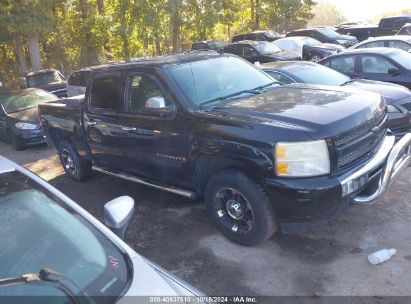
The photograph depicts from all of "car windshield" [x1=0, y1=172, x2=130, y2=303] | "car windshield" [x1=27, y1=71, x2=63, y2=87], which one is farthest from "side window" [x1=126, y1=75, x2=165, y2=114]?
"car windshield" [x1=27, y1=71, x2=63, y2=87]

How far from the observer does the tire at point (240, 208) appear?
4050mm

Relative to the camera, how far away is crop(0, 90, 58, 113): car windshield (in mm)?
10789

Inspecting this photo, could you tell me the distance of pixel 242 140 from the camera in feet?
13.3

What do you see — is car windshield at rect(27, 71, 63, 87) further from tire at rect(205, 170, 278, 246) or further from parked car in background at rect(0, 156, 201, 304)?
parked car in background at rect(0, 156, 201, 304)

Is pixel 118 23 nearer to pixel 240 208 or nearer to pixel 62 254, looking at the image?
pixel 240 208

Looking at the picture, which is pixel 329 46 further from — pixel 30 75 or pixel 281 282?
pixel 281 282

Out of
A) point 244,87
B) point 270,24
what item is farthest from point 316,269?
point 270,24

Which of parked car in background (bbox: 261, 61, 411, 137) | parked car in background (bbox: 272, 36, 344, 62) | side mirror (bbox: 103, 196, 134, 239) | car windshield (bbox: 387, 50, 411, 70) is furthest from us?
parked car in background (bbox: 272, 36, 344, 62)

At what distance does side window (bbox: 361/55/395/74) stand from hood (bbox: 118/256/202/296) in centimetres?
771

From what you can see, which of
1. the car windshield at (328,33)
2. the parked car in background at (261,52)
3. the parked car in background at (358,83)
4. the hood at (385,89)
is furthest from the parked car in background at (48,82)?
the car windshield at (328,33)

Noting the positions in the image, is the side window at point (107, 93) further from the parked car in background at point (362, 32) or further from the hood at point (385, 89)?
the parked car in background at point (362, 32)

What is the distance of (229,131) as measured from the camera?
4.17 m

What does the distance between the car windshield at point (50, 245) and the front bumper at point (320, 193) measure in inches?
74.7

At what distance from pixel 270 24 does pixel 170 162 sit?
2606 centimetres
